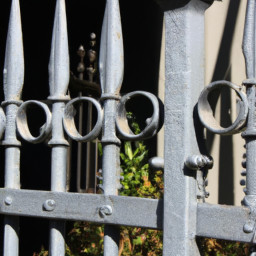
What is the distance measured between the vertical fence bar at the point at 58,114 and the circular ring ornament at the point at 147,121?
25 cm

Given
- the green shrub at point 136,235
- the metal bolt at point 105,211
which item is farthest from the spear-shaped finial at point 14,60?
the green shrub at point 136,235

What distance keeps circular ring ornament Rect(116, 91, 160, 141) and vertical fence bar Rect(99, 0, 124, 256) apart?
3cm

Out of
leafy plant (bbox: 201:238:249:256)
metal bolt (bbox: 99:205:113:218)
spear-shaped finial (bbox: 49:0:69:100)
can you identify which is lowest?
leafy plant (bbox: 201:238:249:256)

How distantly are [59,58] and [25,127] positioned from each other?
12.5 inches

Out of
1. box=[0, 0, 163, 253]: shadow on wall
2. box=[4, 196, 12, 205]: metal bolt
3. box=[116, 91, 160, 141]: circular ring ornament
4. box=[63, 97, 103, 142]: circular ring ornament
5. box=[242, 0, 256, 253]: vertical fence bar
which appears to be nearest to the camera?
box=[242, 0, 256, 253]: vertical fence bar

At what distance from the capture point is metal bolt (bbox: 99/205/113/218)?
1.74 metres

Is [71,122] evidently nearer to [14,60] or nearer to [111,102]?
[111,102]

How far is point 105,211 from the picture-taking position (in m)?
1.74

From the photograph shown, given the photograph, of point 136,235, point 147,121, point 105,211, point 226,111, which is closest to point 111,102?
point 147,121

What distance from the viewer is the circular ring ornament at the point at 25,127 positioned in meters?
1.88

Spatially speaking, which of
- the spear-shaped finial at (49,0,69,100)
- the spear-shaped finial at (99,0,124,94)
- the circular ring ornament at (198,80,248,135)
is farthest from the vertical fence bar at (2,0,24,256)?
the circular ring ornament at (198,80,248,135)

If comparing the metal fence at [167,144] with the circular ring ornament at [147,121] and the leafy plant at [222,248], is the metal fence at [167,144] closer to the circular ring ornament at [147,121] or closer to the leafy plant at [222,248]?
the circular ring ornament at [147,121]

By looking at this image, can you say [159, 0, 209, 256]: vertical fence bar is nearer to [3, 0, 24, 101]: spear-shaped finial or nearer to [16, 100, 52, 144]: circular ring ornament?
[16, 100, 52, 144]: circular ring ornament

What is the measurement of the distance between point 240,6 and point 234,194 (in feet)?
5.33
